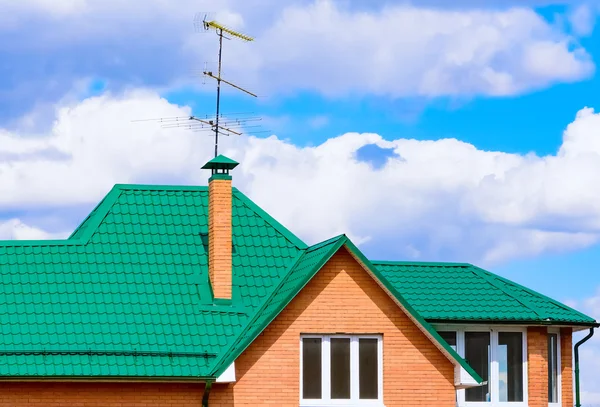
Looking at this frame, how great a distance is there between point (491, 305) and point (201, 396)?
7.90 m

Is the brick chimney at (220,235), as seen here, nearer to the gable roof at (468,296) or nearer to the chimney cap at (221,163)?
the chimney cap at (221,163)

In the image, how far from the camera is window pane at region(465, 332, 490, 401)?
1214 inches

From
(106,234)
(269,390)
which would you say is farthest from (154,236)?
(269,390)

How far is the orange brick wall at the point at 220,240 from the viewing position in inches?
1150

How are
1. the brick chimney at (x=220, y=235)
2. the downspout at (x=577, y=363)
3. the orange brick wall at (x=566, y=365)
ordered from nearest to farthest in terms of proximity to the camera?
the brick chimney at (x=220, y=235) < the orange brick wall at (x=566, y=365) < the downspout at (x=577, y=363)

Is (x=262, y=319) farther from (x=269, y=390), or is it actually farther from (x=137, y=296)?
(x=137, y=296)

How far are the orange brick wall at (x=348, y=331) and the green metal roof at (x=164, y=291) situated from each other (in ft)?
1.31

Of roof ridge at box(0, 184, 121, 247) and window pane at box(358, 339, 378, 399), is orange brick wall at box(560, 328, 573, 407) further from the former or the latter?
roof ridge at box(0, 184, 121, 247)

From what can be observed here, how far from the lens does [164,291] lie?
29.4 m

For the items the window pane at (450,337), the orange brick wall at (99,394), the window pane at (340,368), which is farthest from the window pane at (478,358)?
the orange brick wall at (99,394)

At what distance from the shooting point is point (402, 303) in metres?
27.8

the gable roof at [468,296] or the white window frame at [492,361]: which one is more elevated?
the gable roof at [468,296]

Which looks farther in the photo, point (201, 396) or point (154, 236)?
point (154, 236)

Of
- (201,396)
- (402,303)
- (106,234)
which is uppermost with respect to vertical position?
(106,234)
